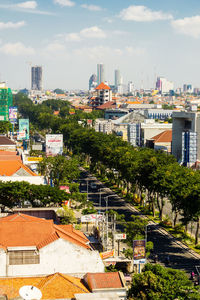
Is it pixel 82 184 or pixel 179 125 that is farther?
pixel 179 125

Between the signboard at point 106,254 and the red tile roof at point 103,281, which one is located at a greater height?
the red tile roof at point 103,281

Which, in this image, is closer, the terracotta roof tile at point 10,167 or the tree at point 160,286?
the tree at point 160,286

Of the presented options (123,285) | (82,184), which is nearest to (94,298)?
(123,285)

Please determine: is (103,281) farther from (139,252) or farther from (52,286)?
(139,252)

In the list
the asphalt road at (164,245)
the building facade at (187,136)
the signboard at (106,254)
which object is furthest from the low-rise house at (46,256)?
the building facade at (187,136)

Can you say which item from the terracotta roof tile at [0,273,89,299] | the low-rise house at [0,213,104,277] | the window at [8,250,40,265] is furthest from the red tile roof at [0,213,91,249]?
the terracotta roof tile at [0,273,89,299]

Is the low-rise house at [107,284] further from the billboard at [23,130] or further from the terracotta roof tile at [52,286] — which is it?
the billboard at [23,130]

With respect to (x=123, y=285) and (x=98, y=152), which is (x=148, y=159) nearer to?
(x=98, y=152)
